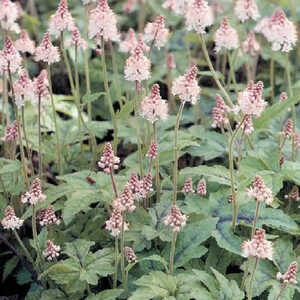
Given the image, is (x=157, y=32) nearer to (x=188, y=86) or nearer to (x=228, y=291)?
(x=188, y=86)

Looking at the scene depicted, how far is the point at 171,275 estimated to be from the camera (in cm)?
246

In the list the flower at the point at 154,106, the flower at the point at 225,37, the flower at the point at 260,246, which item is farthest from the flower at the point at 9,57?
the flower at the point at 260,246

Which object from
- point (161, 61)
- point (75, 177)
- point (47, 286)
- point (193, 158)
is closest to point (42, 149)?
point (75, 177)

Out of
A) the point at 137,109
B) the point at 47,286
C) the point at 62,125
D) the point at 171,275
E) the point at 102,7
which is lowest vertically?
the point at 47,286

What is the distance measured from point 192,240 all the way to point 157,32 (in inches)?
43.9

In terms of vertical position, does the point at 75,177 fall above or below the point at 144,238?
above

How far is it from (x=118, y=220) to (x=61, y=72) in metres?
2.94

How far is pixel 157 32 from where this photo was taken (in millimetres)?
3057

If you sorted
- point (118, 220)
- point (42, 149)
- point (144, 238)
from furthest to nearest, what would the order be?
1. point (42, 149)
2. point (144, 238)
3. point (118, 220)

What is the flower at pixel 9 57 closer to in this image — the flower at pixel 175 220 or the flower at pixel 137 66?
the flower at pixel 137 66

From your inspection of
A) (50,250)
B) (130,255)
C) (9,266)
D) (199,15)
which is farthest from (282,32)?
(9,266)

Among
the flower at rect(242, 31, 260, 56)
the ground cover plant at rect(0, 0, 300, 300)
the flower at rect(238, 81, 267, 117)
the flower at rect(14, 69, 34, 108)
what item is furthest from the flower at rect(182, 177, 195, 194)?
the flower at rect(242, 31, 260, 56)

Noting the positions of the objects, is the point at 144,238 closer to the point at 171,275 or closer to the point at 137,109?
the point at 171,275

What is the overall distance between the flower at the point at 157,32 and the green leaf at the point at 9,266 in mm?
1345
